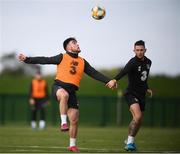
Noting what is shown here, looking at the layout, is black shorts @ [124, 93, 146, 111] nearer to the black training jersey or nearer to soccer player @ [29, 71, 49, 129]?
the black training jersey

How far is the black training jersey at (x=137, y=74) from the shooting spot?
575 inches

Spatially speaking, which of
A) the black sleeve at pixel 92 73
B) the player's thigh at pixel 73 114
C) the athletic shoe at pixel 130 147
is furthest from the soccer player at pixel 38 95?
the player's thigh at pixel 73 114

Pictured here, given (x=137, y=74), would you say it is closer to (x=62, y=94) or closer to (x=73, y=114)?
(x=73, y=114)

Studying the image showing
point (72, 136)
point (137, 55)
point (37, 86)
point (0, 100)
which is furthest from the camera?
point (0, 100)

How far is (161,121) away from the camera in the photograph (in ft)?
104

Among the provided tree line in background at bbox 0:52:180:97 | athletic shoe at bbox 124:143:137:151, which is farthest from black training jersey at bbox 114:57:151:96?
tree line in background at bbox 0:52:180:97

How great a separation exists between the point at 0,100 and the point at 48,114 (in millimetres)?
2280

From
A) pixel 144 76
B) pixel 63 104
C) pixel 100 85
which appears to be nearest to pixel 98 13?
pixel 144 76

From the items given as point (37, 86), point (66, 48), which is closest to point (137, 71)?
point (66, 48)

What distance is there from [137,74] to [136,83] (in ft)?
0.69

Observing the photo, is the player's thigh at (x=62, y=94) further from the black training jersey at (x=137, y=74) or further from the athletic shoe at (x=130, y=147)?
the athletic shoe at (x=130, y=147)

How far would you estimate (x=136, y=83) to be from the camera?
14844 mm

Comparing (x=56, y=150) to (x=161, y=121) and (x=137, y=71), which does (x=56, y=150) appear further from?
(x=161, y=121)

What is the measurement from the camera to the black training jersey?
47.9ft
